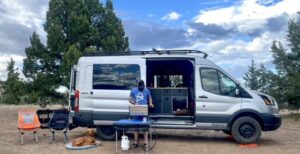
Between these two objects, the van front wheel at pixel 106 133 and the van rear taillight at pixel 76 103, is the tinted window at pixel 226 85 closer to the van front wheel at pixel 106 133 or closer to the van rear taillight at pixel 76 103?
the van front wheel at pixel 106 133

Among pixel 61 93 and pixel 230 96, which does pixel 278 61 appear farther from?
pixel 230 96

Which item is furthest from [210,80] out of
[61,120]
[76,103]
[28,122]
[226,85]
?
[28,122]

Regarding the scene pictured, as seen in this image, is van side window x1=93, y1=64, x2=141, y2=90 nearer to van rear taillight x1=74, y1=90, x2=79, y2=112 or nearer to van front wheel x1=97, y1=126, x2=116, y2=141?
van rear taillight x1=74, y1=90, x2=79, y2=112

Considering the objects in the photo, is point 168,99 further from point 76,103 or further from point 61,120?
point 61,120

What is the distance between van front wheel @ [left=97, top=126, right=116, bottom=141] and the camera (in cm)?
1190

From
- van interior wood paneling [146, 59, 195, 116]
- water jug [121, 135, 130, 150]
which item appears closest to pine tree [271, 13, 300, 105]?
van interior wood paneling [146, 59, 195, 116]

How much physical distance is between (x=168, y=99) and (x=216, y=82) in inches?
64.0

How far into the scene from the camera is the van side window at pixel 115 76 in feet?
38.6

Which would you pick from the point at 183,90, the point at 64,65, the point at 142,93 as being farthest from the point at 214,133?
the point at 64,65

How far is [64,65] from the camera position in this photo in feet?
72.4

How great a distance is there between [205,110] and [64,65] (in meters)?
12.4

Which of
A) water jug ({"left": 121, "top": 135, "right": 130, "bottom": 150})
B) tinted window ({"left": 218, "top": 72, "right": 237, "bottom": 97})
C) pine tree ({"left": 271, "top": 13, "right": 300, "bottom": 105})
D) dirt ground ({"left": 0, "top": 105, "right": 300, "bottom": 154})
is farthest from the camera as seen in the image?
pine tree ({"left": 271, "top": 13, "right": 300, "bottom": 105})

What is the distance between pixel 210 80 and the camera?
11.7 m

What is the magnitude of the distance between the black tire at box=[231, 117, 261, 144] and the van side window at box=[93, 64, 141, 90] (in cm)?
310
